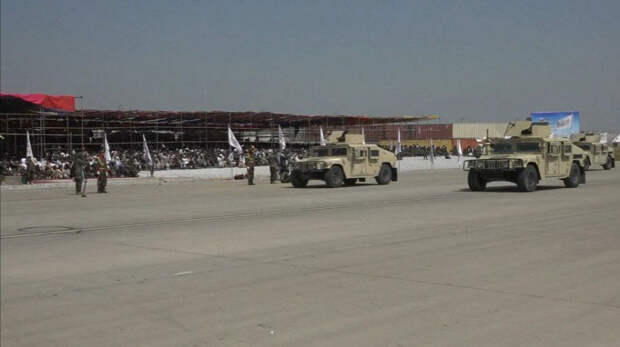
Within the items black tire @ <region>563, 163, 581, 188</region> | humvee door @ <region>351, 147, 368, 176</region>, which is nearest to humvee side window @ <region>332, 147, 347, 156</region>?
humvee door @ <region>351, 147, 368, 176</region>

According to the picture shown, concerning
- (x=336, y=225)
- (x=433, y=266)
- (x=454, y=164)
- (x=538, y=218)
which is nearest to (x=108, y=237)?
(x=336, y=225)

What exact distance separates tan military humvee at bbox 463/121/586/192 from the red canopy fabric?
23626mm

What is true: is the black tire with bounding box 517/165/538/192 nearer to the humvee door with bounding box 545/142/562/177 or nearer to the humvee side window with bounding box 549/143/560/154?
the humvee door with bounding box 545/142/562/177

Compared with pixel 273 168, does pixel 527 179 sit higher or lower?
lower

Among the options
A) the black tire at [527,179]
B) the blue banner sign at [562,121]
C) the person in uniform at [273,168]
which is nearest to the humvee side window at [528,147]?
the black tire at [527,179]

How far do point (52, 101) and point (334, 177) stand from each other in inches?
734

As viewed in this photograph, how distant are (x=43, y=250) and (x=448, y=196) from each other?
41.9 ft

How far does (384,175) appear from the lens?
2856 cm

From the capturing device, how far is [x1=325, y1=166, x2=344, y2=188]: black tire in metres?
26.5

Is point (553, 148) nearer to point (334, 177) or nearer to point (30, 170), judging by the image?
point (334, 177)

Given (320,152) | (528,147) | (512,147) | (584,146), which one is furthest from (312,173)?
(584,146)

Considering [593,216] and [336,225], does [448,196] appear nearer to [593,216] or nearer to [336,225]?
[593,216]

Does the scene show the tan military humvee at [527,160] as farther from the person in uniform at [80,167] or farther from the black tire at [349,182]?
the person in uniform at [80,167]

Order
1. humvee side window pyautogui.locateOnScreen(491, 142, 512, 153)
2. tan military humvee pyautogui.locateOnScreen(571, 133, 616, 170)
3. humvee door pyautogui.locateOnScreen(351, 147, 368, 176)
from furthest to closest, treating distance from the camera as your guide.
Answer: tan military humvee pyautogui.locateOnScreen(571, 133, 616, 170) → humvee door pyautogui.locateOnScreen(351, 147, 368, 176) → humvee side window pyautogui.locateOnScreen(491, 142, 512, 153)
